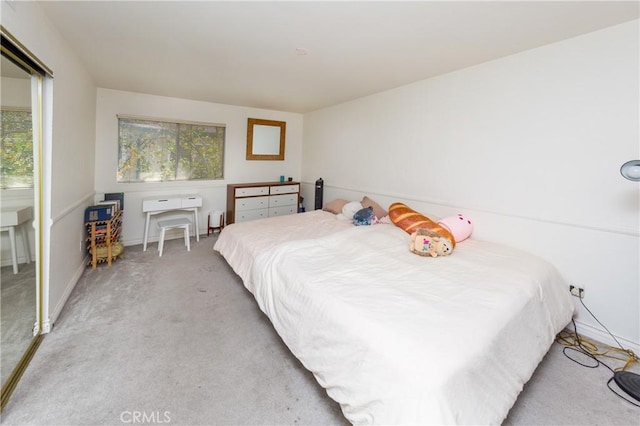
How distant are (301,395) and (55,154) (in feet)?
8.24

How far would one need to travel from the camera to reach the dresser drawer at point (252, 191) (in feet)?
15.6

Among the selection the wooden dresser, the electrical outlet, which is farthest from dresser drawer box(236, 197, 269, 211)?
the electrical outlet

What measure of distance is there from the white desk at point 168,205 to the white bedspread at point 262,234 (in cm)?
129

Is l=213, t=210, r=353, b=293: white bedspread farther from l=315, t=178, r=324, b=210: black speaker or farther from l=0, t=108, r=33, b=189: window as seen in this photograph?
l=0, t=108, r=33, b=189: window

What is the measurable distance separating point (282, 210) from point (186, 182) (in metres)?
1.69

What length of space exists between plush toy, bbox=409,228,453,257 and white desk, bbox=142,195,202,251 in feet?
10.9

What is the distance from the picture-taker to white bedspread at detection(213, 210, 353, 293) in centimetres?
270

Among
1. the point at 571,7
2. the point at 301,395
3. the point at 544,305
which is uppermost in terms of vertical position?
the point at 571,7

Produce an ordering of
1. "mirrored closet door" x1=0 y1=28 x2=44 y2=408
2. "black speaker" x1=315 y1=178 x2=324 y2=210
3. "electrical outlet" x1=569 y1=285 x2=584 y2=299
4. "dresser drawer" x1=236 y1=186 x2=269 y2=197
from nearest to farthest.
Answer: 1. "mirrored closet door" x1=0 y1=28 x2=44 y2=408
2. "electrical outlet" x1=569 y1=285 x2=584 y2=299
3. "dresser drawer" x1=236 y1=186 x2=269 y2=197
4. "black speaker" x1=315 y1=178 x2=324 y2=210

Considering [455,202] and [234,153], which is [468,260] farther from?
[234,153]

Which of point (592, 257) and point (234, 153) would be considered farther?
point (234, 153)

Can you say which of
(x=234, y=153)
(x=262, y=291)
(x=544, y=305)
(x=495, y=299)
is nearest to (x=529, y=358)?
(x=495, y=299)

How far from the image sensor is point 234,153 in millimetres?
4988

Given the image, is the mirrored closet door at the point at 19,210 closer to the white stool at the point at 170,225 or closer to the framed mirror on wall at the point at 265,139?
the white stool at the point at 170,225
